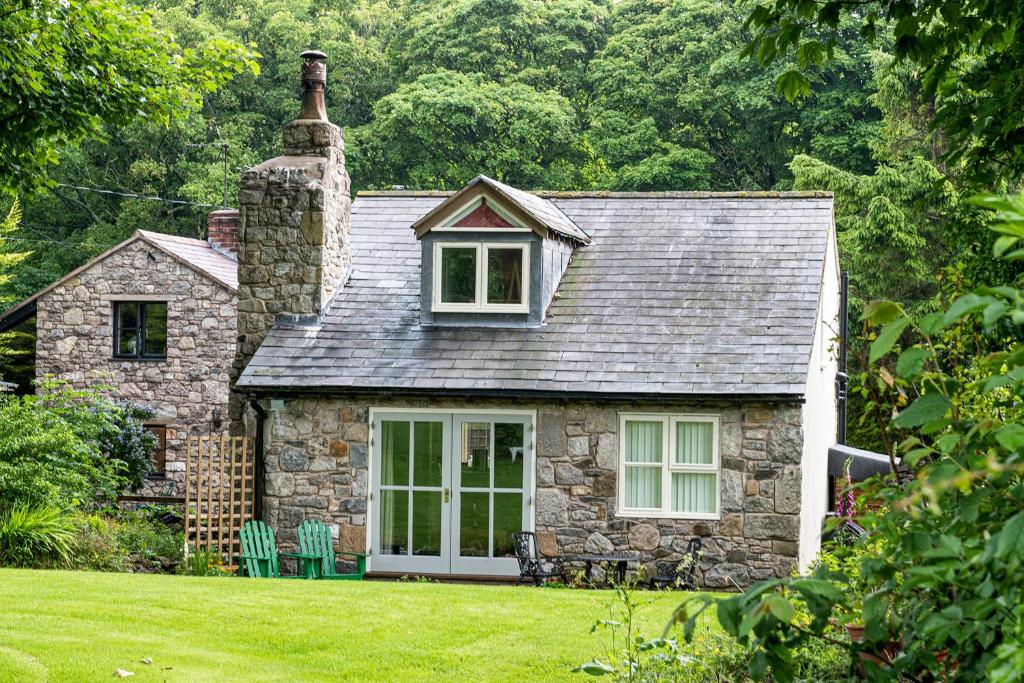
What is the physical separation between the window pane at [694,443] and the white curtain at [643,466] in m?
0.23

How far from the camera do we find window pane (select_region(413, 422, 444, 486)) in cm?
1524

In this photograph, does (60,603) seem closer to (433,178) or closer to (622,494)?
(622,494)

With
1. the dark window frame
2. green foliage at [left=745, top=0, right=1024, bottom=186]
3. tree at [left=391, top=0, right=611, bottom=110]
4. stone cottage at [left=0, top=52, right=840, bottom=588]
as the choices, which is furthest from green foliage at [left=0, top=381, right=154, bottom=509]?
tree at [left=391, top=0, right=611, bottom=110]

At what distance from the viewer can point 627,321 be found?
1568cm

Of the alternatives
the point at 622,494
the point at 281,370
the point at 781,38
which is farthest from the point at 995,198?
the point at 281,370

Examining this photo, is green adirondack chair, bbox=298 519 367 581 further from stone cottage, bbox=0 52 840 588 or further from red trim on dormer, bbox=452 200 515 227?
red trim on dormer, bbox=452 200 515 227

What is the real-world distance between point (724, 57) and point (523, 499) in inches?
950

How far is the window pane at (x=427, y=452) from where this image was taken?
15.2m

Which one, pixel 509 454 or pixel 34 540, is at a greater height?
pixel 509 454

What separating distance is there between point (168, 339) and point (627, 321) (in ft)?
41.6

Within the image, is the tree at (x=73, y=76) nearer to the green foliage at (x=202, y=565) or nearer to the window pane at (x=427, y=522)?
the green foliage at (x=202, y=565)

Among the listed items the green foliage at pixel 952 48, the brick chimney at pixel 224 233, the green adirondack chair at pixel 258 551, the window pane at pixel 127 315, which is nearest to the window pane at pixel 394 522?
the green adirondack chair at pixel 258 551

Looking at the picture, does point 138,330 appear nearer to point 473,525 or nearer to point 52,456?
point 52,456

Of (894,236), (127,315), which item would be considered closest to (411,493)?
(127,315)
